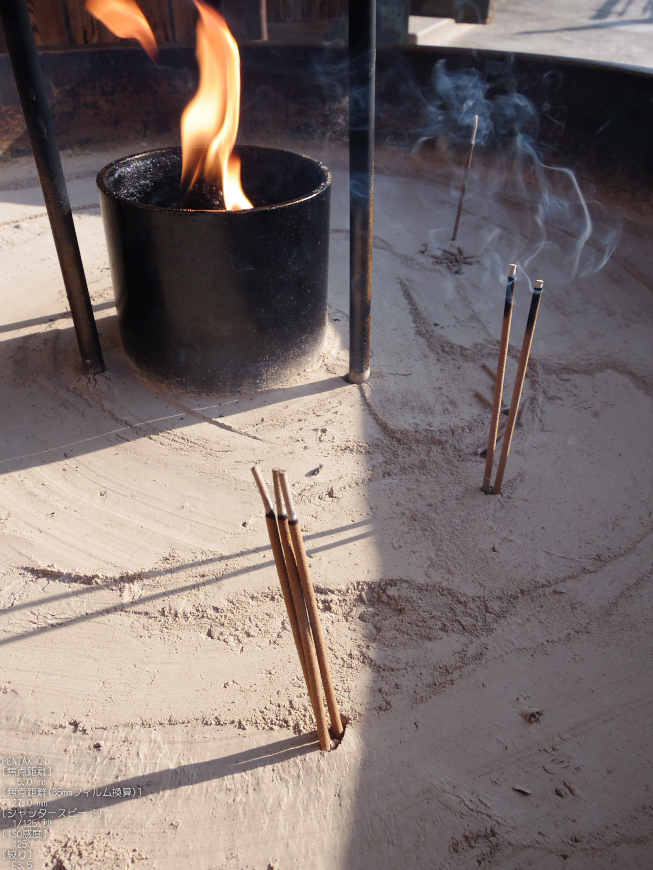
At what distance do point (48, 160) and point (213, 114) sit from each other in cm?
88

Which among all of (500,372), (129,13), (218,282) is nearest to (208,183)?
(218,282)

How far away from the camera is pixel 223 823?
1.74 meters

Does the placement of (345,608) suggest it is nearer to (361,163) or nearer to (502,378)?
(502,378)

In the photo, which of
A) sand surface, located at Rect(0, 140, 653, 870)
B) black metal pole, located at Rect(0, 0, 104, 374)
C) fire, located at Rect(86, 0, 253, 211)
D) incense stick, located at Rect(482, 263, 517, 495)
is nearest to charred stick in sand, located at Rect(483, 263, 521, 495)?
incense stick, located at Rect(482, 263, 517, 495)

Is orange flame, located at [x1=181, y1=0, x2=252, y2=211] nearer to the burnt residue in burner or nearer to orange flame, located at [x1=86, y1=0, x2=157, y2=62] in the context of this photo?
the burnt residue in burner

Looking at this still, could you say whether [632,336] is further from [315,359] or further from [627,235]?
[315,359]

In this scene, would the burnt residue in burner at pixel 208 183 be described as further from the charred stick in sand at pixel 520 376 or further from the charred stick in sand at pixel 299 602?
the charred stick in sand at pixel 299 602

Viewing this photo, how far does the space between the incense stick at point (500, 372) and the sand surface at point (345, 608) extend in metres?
0.14

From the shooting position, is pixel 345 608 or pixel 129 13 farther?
pixel 129 13

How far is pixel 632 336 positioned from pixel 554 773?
105 inches

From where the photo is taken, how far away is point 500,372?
238cm

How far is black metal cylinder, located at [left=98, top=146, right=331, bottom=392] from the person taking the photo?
109 inches

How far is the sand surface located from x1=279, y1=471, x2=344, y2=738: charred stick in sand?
148 millimetres

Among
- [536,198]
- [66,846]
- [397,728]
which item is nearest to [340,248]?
[536,198]
